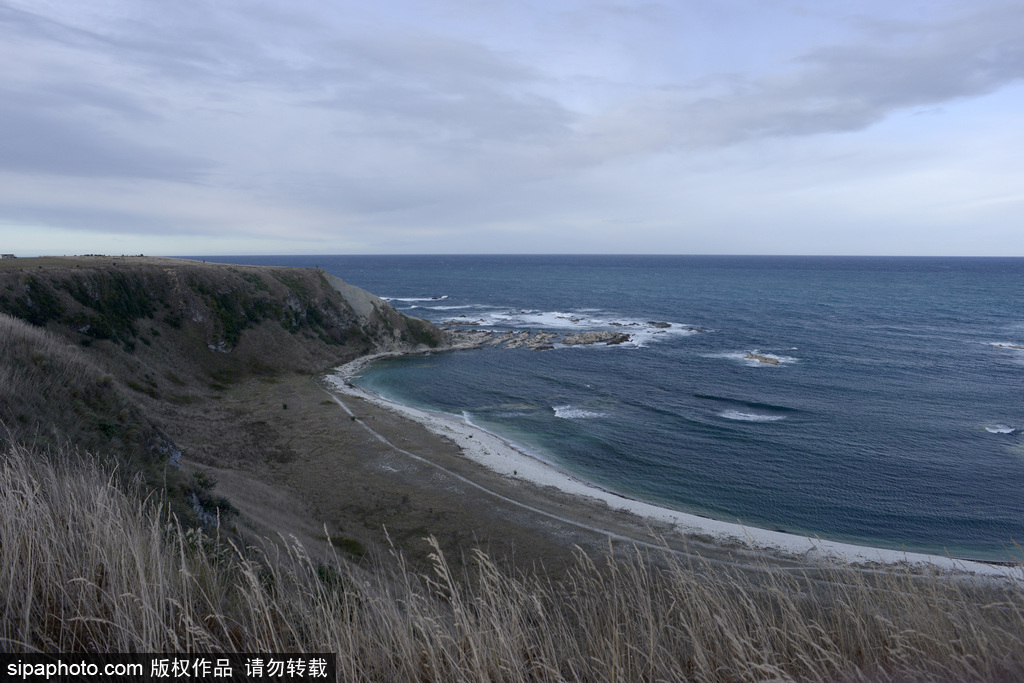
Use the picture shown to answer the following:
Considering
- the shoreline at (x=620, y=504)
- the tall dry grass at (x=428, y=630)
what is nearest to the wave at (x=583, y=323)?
the shoreline at (x=620, y=504)

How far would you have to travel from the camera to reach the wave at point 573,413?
38.4 meters

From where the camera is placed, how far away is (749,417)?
124ft

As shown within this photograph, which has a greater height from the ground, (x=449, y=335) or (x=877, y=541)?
(x=449, y=335)

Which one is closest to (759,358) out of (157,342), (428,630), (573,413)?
(573,413)

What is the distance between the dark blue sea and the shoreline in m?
1.26

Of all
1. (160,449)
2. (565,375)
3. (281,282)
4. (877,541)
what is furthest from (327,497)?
(281,282)

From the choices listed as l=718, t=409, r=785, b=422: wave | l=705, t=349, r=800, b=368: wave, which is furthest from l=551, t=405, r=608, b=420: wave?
l=705, t=349, r=800, b=368: wave

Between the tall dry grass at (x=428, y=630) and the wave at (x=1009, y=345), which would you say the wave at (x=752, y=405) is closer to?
the tall dry grass at (x=428, y=630)

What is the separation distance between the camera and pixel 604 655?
15.3ft

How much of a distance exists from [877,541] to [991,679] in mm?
23190

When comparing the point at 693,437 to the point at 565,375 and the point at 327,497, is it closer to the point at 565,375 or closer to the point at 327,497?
the point at 565,375

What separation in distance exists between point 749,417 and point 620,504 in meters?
18.2

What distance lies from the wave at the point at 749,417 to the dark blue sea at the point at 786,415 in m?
0.23

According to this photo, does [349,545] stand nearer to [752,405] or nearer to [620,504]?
[620,504]
